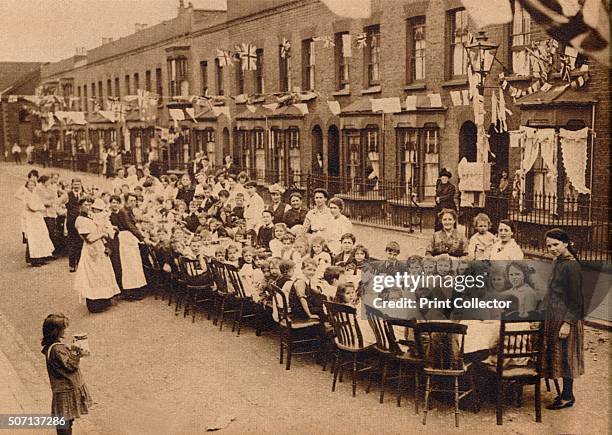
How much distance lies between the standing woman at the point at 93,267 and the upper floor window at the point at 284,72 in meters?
10.9

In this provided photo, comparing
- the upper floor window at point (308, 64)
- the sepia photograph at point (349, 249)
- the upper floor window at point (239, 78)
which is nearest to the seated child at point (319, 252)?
the sepia photograph at point (349, 249)

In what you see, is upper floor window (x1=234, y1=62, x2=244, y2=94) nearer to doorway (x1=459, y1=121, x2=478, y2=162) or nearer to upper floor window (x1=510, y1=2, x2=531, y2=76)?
doorway (x1=459, y1=121, x2=478, y2=162)

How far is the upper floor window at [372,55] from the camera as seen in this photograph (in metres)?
15.8

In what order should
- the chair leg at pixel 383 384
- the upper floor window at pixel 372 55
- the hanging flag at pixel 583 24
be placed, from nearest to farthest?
the hanging flag at pixel 583 24 → the chair leg at pixel 383 384 → the upper floor window at pixel 372 55

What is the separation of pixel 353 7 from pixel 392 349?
10989mm

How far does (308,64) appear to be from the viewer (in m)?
18.3

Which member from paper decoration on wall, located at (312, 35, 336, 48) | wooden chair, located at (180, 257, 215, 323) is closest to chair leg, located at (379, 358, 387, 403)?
wooden chair, located at (180, 257, 215, 323)

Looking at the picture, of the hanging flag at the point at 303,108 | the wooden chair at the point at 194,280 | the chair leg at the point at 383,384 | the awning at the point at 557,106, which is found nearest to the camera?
the chair leg at the point at 383,384

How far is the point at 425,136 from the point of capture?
1463 cm

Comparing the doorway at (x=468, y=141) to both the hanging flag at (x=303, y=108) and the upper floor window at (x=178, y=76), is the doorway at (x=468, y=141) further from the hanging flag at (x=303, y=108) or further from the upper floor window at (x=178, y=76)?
the upper floor window at (x=178, y=76)

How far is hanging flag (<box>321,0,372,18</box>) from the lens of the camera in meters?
15.0

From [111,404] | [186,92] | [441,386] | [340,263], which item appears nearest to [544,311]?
[441,386]

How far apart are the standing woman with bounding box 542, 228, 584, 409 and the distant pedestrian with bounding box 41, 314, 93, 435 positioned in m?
3.60

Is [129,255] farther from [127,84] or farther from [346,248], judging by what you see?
[127,84]
